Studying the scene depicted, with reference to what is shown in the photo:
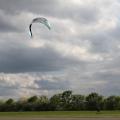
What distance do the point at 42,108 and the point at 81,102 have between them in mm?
20903

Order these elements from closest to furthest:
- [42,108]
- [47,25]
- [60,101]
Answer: [47,25], [42,108], [60,101]

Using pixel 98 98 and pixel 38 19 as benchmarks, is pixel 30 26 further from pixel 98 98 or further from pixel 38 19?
pixel 98 98

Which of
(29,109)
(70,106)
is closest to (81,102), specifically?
(70,106)

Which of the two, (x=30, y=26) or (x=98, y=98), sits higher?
(x=98, y=98)

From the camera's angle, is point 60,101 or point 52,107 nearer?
point 52,107

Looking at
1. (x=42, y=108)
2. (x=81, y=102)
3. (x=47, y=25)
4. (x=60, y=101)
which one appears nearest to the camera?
(x=47, y=25)

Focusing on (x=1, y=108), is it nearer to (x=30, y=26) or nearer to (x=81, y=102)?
(x=81, y=102)

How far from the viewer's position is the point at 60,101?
654 ft

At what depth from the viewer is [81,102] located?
611 feet

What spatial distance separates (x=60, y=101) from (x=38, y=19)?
159155 mm

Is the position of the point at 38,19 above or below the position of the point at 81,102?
below

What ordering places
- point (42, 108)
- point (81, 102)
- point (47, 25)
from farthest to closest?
point (81, 102) < point (42, 108) < point (47, 25)

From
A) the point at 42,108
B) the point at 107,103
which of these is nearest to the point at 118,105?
the point at 107,103

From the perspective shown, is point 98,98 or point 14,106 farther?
point 98,98
